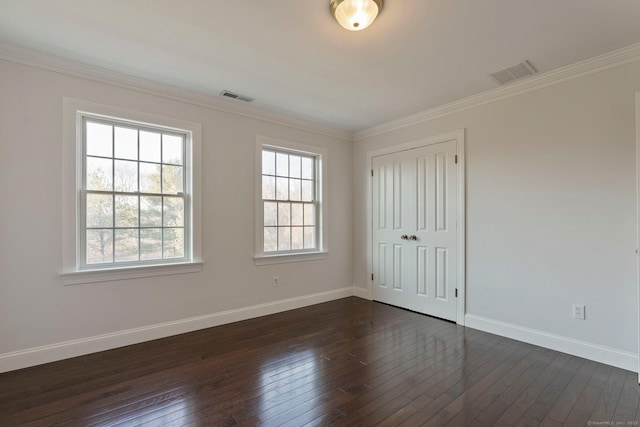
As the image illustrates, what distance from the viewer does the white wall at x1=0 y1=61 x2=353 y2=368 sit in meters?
2.54

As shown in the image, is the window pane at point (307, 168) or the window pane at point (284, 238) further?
the window pane at point (307, 168)

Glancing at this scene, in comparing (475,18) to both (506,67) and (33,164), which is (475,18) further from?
(33,164)

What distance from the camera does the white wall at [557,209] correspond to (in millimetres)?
2586

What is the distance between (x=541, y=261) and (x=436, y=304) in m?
1.29

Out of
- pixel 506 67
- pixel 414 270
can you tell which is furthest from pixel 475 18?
pixel 414 270

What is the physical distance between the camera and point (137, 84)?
305 centimetres

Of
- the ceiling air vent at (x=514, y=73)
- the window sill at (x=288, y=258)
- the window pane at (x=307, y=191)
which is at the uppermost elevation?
the ceiling air vent at (x=514, y=73)

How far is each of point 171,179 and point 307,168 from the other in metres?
1.89

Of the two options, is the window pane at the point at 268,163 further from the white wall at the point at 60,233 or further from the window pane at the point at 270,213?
the window pane at the point at 270,213

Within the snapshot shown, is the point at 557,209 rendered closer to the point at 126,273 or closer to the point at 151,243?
the point at 151,243

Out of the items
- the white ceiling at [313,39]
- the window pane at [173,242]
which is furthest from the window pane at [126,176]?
the white ceiling at [313,39]

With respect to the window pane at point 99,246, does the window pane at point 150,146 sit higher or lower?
higher

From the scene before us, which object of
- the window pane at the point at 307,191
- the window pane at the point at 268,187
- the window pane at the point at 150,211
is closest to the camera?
the window pane at the point at 150,211

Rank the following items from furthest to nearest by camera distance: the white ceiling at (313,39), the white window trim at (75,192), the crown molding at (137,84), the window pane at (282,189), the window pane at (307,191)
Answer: the window pane at (307,191), the window pane at (282,189), the white window trim at (75,192), the crown molding at (137,84), the white ceiling at (313,39)
